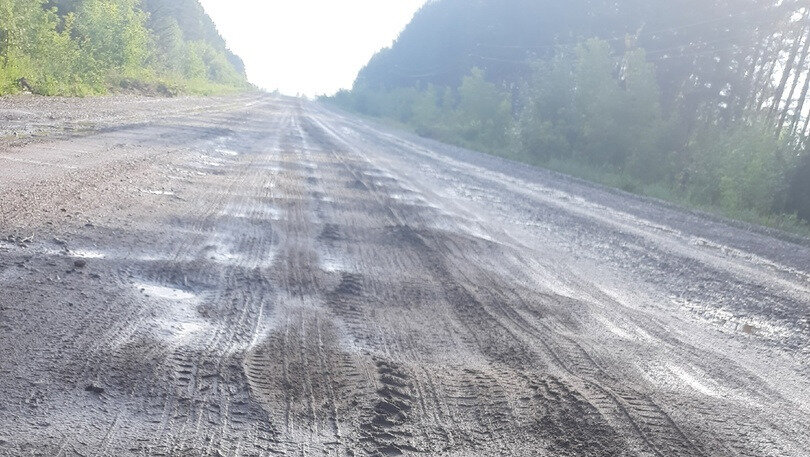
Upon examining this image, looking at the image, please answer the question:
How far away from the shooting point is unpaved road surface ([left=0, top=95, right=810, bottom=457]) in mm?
2793

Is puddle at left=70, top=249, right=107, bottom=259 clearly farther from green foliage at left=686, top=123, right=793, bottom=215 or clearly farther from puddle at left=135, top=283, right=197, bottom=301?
green foliage at left=686, top=123, right=793, bottom=215

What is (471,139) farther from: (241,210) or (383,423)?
(383,423)

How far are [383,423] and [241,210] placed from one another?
5.09m

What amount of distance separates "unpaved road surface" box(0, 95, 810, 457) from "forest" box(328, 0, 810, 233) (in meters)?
13.0

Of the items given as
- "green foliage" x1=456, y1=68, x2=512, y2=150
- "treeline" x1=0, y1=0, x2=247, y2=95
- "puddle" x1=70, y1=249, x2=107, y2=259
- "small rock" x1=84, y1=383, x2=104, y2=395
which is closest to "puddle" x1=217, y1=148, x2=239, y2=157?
"puddle" x1=70, y1=249, x2=107, y2=259

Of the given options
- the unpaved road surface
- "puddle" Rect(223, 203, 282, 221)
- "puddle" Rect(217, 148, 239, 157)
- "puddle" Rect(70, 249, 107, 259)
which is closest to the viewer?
the unpaved road surface

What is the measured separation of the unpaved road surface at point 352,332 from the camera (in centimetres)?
279

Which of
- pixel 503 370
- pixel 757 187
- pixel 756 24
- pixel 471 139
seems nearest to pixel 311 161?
pixel 503 370

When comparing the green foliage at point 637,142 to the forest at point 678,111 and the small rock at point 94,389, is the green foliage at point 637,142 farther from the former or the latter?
the small rock at point 94,389

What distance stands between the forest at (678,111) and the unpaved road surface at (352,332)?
12996 millimetres

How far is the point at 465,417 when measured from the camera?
3.05 m

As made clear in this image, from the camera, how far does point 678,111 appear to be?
104ft

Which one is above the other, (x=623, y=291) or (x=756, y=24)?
(x=756, y=24)

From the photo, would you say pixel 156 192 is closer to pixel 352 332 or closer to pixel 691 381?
pixel 352 332
